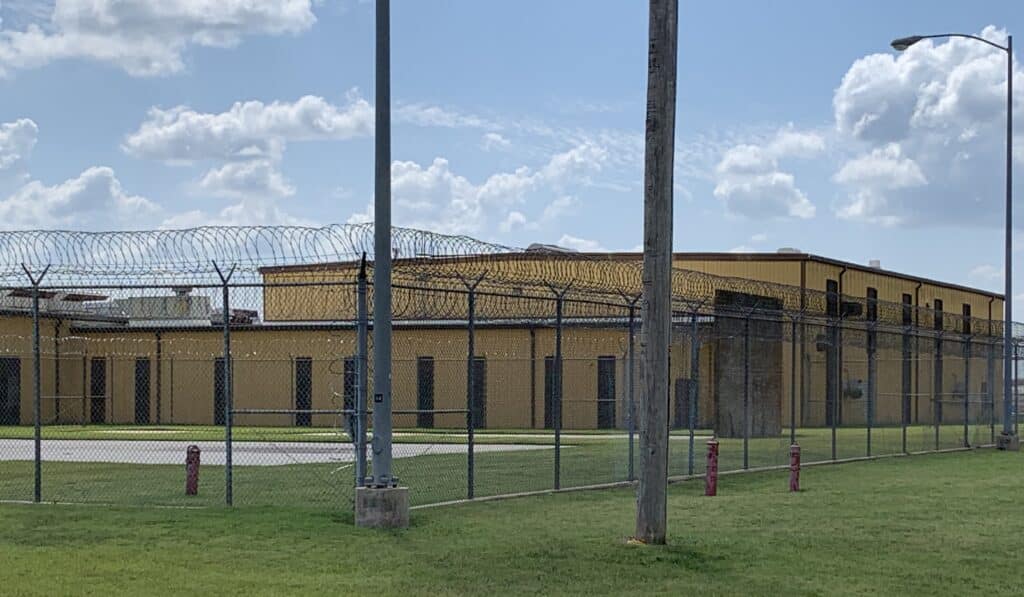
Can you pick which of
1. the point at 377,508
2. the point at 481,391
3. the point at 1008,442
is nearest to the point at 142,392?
the point at 481,391

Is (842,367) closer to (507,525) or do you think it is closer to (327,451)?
(327,451)

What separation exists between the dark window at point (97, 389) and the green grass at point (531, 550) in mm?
29454

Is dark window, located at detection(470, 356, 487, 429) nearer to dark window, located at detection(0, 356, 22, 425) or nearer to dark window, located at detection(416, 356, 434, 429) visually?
dark window, located at detection(416, 356, 434, 429)

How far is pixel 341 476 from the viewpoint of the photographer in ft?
69.2

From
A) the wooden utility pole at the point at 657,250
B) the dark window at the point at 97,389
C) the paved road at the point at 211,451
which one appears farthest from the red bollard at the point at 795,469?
the dark window at the point at 97,389

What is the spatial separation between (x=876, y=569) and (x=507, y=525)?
3957 mm

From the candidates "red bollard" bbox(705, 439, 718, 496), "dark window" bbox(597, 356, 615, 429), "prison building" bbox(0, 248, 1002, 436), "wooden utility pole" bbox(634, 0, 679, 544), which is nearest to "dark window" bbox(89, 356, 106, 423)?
"prison building" bbox(0, 248, 1002, 436)

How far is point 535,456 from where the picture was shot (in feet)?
84.9

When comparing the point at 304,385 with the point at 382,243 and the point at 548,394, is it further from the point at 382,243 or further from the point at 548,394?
the point at 382,243

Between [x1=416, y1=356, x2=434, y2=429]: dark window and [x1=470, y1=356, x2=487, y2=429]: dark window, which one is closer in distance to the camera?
[x1=470, y1=356, x2=487, y2=429]: dark window

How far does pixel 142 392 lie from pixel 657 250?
110 feet

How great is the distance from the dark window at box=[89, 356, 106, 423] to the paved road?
32.2ft

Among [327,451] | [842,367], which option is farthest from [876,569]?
[842,367]

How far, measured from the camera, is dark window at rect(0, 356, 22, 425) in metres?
42.4
